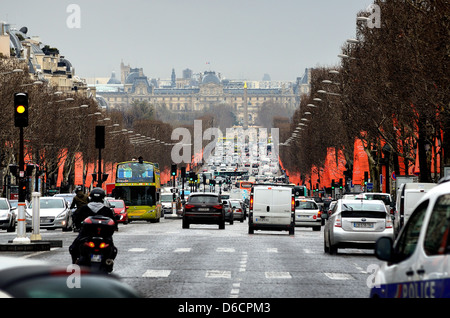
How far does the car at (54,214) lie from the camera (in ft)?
152

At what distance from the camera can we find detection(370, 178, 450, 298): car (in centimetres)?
780

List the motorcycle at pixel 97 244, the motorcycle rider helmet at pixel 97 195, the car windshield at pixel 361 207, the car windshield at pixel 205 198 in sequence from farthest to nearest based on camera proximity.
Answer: the car windshield at pixel 205 198
the car windshield at pixel 361 207
the motorcycle rider helmet at pixel 97 195
the motorcycle at pixel 97 244

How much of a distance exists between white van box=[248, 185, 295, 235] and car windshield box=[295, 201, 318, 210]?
33.6 feet

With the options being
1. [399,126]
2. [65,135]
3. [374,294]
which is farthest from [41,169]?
[374,294]

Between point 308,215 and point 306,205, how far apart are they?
557 millimetres

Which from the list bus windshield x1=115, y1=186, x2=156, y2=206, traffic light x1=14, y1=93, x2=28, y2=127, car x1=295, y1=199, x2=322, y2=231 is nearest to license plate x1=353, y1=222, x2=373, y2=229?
traffic light x1=14, y1=93, x2=28, y2=127

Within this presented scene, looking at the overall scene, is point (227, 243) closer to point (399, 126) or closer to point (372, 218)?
point (372, 218)

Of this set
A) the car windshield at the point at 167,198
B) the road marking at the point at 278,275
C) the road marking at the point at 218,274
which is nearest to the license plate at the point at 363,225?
the road marking at the point at 278,275

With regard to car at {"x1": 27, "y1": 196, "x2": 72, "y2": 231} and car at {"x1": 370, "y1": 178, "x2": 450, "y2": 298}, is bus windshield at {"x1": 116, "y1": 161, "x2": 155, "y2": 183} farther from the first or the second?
car at {"x1": 370, "y1": 178, "x2": 450, "y2": 298}

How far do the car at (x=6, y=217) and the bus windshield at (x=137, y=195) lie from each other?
62.6 ft

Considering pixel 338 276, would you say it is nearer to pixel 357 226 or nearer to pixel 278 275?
pixel 278 275

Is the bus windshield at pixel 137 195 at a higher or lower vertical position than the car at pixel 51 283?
lower

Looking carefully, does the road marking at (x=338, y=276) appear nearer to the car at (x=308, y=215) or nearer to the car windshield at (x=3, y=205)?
the car windshield at (x=3, y=205)

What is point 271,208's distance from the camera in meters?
44.5
